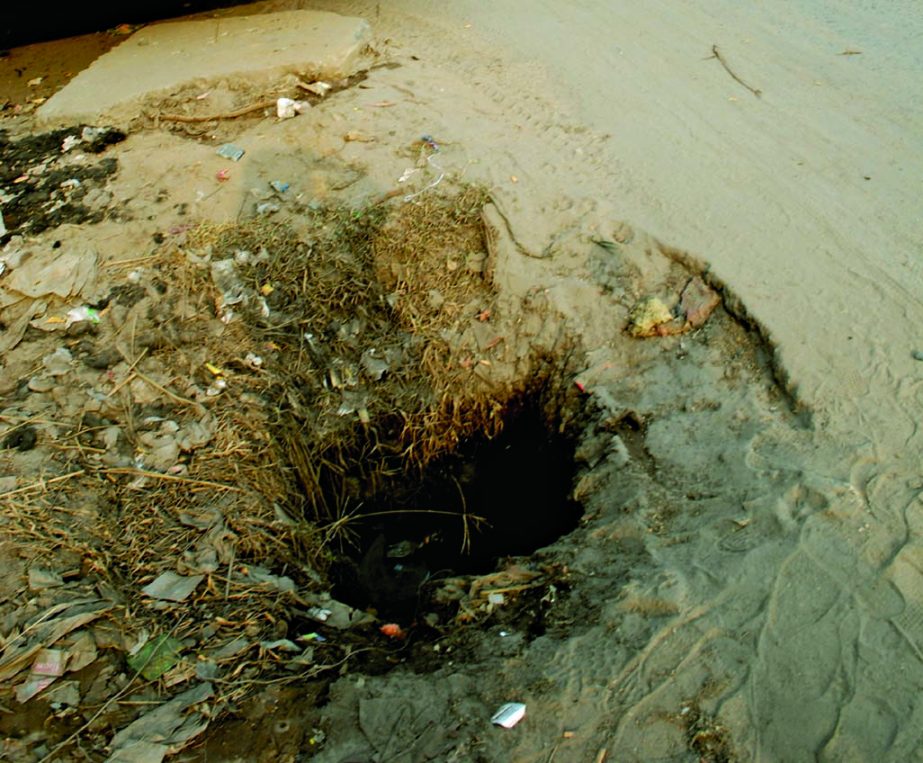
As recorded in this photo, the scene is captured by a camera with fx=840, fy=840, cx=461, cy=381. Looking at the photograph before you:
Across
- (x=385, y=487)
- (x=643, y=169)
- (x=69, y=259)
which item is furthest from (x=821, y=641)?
(x=69, y=259)

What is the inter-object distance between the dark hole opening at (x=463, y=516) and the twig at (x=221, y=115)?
7.13ft

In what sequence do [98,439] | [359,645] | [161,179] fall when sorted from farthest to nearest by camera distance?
[161,179], [98,439], [359,645]

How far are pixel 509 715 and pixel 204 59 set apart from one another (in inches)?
157

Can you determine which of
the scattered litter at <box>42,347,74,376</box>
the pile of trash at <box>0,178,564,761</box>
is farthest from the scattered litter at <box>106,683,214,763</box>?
the scattered litter at <box>42,347,74,376</box>

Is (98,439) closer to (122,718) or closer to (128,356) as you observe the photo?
(128,356)

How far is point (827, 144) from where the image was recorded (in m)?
4.05

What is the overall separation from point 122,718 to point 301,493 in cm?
124

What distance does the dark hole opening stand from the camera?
359 centimetres

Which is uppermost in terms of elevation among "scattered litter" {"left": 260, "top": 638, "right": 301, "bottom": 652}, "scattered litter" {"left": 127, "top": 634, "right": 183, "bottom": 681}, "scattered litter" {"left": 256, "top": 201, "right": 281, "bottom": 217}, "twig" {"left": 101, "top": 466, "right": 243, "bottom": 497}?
"scattered litter" {"left": 256, "top": 201, "right": 281, "bottom": 217}

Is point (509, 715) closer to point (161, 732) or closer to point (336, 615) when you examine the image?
point (336, 615)

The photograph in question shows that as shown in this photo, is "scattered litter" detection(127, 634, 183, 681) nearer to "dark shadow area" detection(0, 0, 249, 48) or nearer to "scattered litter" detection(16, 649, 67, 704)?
"scattered litter" detection(16, 649, 67, 704)

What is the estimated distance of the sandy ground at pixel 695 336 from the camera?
241 centimetres

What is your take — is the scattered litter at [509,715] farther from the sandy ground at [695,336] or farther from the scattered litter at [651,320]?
the scattered litter at [651,320]

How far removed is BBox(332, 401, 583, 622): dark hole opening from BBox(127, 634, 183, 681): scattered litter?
859 millimetres
